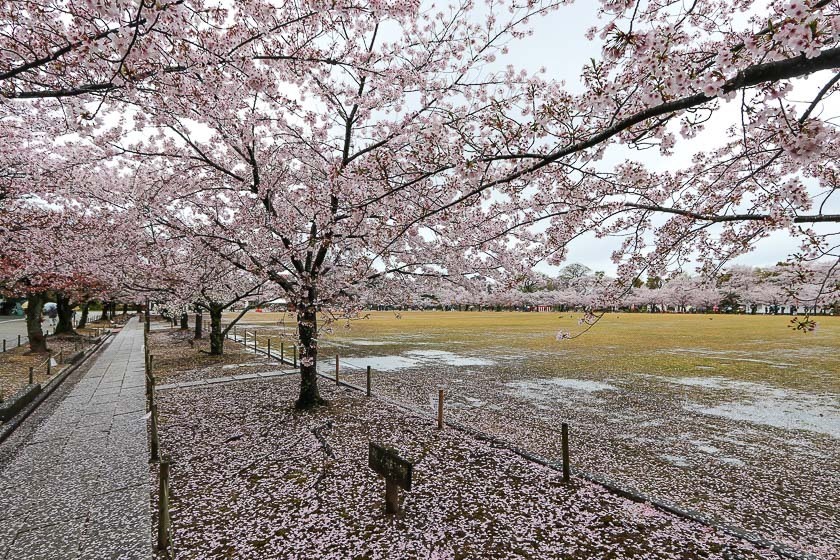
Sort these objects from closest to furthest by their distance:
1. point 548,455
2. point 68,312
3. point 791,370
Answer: point 548,455, point 791,370, point 68,312

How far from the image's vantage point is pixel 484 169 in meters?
4.48

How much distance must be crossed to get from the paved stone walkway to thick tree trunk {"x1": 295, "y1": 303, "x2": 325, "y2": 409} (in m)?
3.49

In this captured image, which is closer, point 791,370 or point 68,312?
point 791,370

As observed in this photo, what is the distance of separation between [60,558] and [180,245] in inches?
335

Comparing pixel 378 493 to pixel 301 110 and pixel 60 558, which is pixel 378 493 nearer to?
pixel 60 558

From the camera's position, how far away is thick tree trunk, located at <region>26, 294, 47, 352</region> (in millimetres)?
20203

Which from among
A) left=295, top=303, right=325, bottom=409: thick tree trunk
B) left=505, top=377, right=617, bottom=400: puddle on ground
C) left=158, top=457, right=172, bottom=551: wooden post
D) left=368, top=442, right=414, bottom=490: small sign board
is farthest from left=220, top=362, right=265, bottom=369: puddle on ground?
left=368, top=442, right=414, bottom=490: small sign board

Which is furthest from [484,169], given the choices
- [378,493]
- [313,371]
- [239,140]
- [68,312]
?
[68,312]

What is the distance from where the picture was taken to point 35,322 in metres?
20.5

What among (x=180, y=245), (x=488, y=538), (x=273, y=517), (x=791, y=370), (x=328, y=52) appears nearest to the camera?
(x=488, y=538)

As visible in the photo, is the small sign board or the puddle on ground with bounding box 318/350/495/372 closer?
the small sign board

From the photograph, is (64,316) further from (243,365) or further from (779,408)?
(779,408)

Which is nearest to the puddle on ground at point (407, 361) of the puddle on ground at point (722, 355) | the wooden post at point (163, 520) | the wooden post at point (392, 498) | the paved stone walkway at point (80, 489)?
the paved stone walkway at point (80, 489)

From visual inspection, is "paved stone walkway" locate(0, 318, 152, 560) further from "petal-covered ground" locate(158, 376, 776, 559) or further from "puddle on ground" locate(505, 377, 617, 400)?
"puddle on ground" locate(505, 377, 617, 400)
